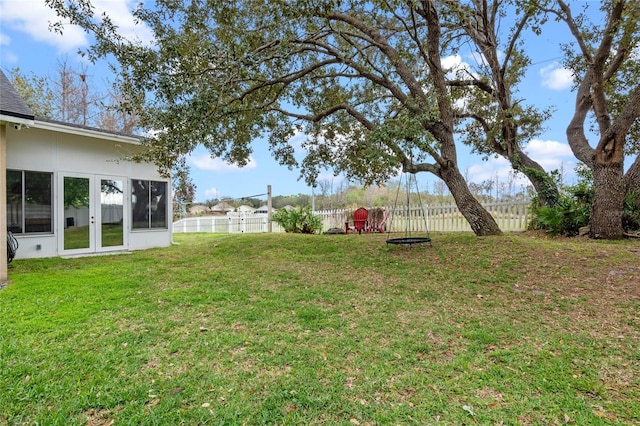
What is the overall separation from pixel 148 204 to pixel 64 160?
2.25 m

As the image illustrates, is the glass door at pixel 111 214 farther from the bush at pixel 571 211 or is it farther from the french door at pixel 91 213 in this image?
the bush at pixel 571 211

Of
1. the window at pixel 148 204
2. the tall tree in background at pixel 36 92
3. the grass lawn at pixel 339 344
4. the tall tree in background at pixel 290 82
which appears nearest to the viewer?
the grass lawn at pixel 339 344

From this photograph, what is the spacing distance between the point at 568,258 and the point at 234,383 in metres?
5.19

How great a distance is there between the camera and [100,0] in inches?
223

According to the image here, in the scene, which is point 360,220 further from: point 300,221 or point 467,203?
point 467,203

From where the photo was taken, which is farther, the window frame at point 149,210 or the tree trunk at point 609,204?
the window frame at point 149,210

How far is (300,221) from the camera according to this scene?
40.4 feet

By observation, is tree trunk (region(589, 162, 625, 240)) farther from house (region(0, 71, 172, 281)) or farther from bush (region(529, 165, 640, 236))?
house (region(0, 71, 172, 281))

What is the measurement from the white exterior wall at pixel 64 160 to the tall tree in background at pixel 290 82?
2.68m

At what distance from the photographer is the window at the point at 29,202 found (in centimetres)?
723

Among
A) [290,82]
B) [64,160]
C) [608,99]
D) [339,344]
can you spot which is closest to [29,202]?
[64,160]

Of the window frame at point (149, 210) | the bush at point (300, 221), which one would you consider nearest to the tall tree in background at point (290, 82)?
the window frame at point (149, 210)

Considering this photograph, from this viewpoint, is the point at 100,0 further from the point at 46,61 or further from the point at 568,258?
the point at 46,61

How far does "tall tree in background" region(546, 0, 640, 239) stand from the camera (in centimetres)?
642
